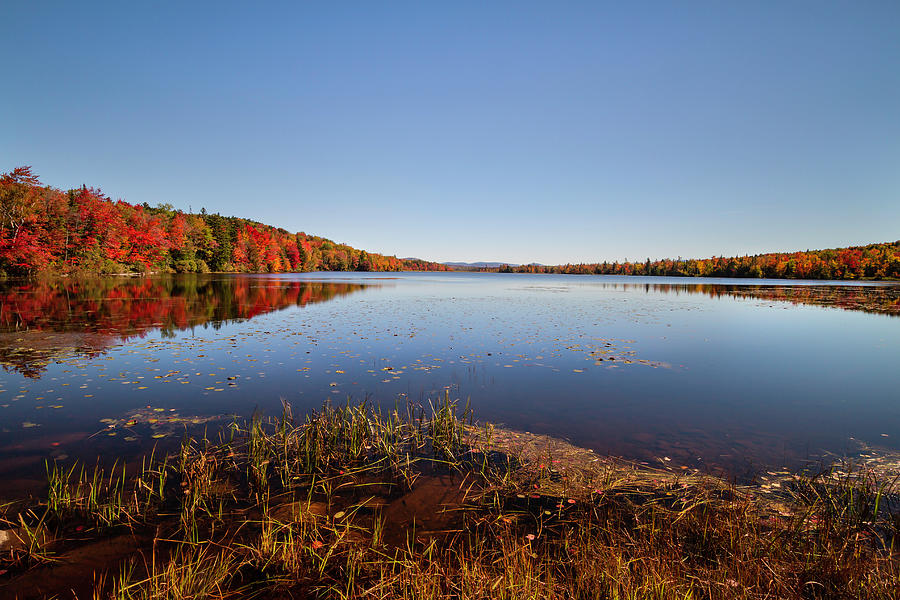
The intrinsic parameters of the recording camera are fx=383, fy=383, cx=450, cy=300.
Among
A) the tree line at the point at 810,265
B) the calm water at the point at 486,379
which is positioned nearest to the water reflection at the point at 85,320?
the calm water at the point at 486,379

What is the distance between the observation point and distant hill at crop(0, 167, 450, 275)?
41.7 m

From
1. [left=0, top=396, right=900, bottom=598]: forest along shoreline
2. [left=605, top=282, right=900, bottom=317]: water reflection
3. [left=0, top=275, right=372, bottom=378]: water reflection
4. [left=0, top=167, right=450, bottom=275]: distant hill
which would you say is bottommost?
[left=0, top=396, right=900, bottom=598]: forest along shoreline

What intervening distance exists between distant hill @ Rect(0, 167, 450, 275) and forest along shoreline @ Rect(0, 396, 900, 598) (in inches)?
2212

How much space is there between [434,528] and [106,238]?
2950 inches

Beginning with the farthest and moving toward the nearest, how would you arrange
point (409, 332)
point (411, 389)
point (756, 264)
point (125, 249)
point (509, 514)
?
1. point (756, 264)
2. point (125, 249)
3. point (409, 332)
4. point (411, 389)
5. point (509, 514)

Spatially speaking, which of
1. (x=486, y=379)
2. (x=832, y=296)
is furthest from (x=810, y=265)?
(x=486, y=379)

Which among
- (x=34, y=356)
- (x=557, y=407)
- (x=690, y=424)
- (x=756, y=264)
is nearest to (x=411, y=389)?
(x=557, y=407)

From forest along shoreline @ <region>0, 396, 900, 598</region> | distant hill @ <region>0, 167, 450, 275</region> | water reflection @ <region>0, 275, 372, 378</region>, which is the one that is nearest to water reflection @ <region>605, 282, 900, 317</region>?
forest along shoreline @ <region>0, 396, 900, 598</region>

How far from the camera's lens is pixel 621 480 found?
5.19m

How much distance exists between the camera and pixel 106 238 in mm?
57531

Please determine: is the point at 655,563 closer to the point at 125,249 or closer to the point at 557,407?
the point at 557,407

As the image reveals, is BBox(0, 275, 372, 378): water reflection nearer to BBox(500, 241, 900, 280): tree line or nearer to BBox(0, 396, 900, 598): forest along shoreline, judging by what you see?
BBox(0, 396, 900, 598): forest along shoreline

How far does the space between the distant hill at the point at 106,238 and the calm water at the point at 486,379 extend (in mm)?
34463

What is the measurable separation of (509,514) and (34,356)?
48.3ft
